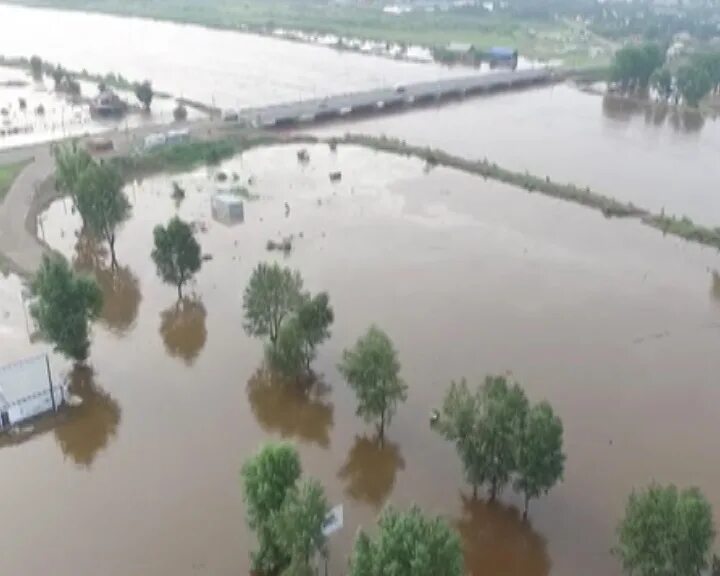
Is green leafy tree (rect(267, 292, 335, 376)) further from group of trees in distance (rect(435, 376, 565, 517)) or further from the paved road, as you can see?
the paved road

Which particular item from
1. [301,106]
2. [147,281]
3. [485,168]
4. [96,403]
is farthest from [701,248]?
Result: [301,106]

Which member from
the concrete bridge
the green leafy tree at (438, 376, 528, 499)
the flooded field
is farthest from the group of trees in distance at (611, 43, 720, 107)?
the green leafy tree at (438, 376, 528, 499)

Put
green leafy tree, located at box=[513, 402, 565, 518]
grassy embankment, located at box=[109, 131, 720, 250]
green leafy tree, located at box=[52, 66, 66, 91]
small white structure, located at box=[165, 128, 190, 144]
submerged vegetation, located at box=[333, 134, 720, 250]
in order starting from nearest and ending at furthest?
1. green leafy tree, located at box=[513, 402, 565, 518]
2. submerged vegetation, located at box=[333, 134, 720, 250]
3. grassy embankment, located at box=[109, 131, 720, 250]
4. small white structure, located at box=[165, 128, 190, 144]
5. green leafy tree, located at box=[52, 66, 66, 91]

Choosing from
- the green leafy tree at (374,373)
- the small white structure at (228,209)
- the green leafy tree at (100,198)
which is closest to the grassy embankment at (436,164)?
the small white structure at (228,209)

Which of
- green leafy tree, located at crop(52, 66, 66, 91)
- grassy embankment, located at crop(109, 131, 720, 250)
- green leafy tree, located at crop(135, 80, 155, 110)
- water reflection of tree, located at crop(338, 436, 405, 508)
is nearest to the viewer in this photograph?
water reflection of tree, located at crop(338, 436, 405, 508)

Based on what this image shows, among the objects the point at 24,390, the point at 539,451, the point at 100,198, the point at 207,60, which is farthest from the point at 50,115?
the point at 539,451

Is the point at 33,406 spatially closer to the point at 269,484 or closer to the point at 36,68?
the point at 269,484
